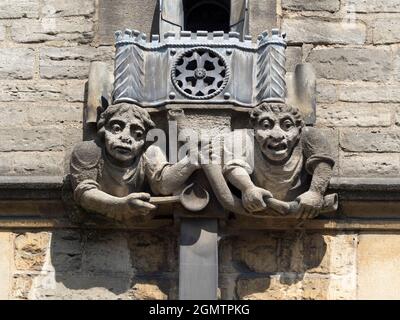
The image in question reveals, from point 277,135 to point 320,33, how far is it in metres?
0.75

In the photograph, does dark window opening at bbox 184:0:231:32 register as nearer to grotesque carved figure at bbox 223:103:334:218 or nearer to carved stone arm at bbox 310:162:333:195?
grotesque carved figure at bbox 223:103:334:218

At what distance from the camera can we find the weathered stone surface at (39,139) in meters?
8.13

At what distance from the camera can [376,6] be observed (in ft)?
27.5

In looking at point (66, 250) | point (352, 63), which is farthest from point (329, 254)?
point (66, 250)

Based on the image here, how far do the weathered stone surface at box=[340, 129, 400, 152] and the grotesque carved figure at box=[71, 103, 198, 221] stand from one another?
0.79m

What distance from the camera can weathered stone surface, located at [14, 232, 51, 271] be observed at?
313 inches

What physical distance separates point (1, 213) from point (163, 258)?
0.73m

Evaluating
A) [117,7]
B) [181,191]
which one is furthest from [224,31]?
[181,191]

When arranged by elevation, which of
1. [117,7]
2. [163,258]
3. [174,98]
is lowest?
[163,258]


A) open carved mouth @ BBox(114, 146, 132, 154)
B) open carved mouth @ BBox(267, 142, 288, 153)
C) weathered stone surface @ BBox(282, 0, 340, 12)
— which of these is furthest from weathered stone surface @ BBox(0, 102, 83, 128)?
weathered stone surface @ BBox(282, 0, 340, 12)

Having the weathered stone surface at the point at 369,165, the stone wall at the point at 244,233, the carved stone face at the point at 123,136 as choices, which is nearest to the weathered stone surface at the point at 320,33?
the stone wall at the point at 244,233

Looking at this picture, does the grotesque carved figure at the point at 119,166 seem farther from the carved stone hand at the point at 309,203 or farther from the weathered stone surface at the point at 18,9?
the weathered stone surface at the point at 18,9

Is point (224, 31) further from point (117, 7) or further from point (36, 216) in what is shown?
point (36, 216)

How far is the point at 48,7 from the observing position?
8.39 metres
